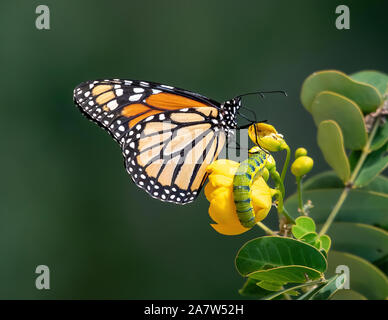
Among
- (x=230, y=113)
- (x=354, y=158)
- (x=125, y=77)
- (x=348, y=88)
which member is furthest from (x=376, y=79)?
(x=125, y=77)

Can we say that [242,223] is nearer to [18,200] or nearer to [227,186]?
[227,186]

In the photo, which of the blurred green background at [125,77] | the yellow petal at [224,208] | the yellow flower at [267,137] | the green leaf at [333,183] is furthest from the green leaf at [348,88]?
the blurred green background at [125,77]

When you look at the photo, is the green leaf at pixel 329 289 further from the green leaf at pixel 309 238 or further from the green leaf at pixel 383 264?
the green leaf at pixel 383 264

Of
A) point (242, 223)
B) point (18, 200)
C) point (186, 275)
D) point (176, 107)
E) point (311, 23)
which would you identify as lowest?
point (186, 275)

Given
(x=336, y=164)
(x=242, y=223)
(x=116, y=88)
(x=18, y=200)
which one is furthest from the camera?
(x=18, y=200)

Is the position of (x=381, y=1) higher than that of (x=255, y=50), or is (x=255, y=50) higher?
(x=381, y=1)

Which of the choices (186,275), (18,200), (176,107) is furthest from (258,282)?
(18,200)

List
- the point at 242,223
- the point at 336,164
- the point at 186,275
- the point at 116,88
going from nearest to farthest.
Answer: the point at 242,223 < the point at 336,164 < the point at 116,88 < the point at 186,275
